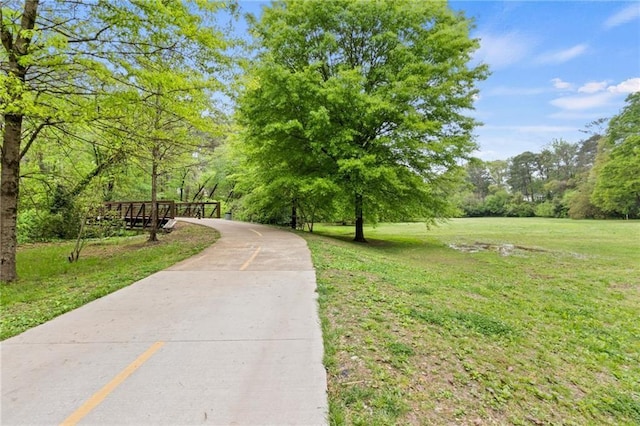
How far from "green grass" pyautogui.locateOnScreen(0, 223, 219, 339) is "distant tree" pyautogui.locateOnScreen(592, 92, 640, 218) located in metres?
43.3

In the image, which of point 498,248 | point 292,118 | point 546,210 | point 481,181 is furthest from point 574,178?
point 292,118

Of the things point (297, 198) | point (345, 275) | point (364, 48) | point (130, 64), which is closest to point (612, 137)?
point (364, 48)

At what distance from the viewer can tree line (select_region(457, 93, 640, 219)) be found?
33969mm

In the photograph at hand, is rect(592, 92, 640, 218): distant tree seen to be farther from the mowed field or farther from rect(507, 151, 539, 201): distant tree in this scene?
the mowed field

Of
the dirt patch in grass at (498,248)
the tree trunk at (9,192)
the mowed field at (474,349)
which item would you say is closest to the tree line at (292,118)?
the tree trunk at (9,192)

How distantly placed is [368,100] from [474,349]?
406 inches

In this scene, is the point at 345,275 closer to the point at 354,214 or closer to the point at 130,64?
the point at 130,64

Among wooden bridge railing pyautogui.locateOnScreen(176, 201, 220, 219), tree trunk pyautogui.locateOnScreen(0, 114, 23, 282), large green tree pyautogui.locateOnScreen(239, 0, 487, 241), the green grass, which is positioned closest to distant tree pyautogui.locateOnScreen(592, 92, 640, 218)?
large green tree pyautogui.locateOnScreen(239, 0, 487, 241)

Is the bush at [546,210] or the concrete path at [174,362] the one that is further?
the bush at [546,210]

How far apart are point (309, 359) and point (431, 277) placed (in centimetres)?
575

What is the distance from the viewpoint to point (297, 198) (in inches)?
701

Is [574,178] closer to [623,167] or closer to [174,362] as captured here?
[623,167]

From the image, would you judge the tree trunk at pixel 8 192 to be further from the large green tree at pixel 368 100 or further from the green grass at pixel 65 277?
Answer: the large green tree at pixel 368 100

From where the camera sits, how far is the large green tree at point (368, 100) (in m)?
12.7
